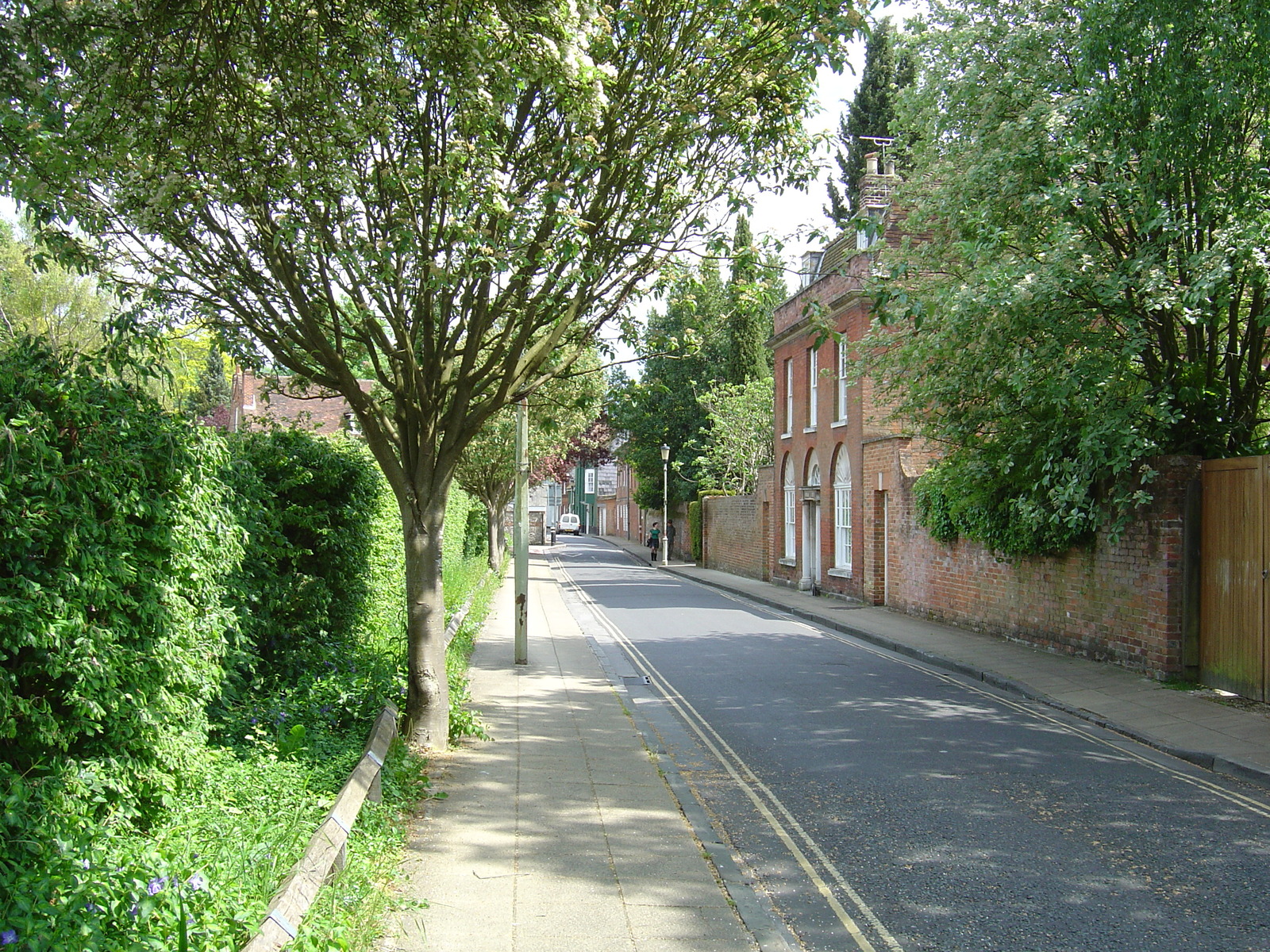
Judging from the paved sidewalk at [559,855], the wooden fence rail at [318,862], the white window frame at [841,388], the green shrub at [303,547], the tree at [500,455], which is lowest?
the paved sidewalk at [559,855]

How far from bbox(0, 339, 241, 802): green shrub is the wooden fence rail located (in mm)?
800

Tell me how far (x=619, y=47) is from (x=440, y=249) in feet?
6.66

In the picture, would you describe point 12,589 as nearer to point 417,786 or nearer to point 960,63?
point 417,786

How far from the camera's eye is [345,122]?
641cm

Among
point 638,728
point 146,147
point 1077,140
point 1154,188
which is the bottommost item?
point 638,728

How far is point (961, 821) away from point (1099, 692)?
17.7 feet

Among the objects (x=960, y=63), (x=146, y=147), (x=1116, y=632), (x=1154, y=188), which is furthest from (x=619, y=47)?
(x=1116, y=632)

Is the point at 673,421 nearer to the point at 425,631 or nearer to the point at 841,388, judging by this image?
the point at 841,388

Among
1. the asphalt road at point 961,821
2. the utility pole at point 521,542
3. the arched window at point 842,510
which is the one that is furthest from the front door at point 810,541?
the asphalt road at point 961,821

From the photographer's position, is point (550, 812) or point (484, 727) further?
point (484, 727)

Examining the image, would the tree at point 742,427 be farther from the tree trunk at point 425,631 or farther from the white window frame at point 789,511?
the tree trunk at point 425,631

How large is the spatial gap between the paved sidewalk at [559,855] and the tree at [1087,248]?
5123 millimetres

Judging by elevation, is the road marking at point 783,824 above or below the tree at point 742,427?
below

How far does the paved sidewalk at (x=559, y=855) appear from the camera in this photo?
168 inches
